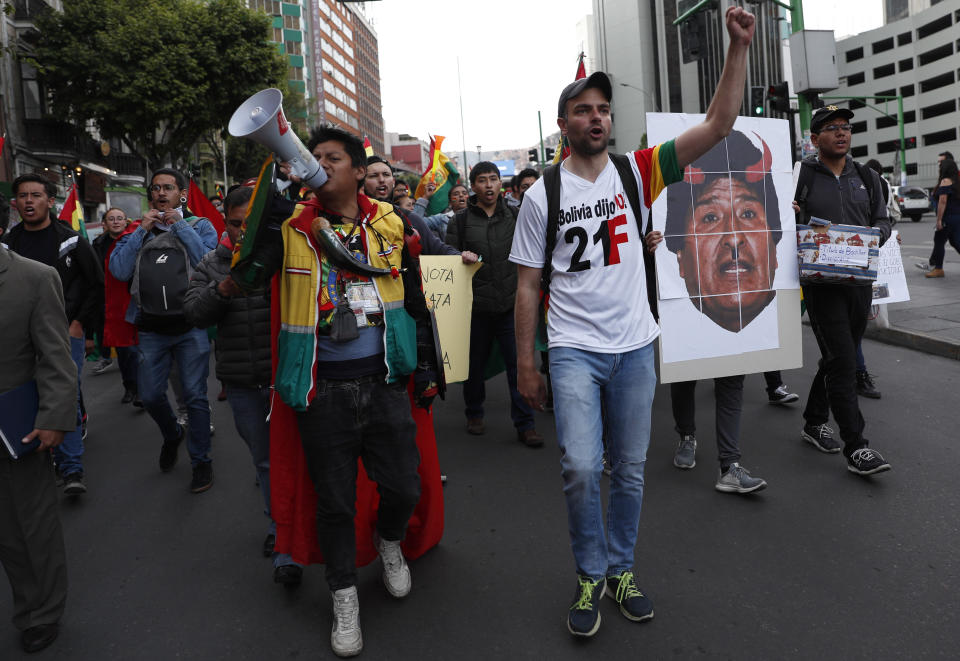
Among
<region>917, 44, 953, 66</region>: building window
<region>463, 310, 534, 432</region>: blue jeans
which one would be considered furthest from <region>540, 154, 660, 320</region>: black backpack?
<region>917, 44, 953, 66</region>: building window

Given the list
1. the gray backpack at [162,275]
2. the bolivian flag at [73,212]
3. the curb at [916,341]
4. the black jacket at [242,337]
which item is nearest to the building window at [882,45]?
the curb at [916,341]

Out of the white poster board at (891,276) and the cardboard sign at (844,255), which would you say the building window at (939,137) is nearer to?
the white poster board at (891,276)

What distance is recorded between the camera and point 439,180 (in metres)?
7.56

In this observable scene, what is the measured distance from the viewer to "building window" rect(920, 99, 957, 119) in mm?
67625

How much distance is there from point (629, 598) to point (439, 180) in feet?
17.8

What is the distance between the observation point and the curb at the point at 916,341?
22.9ft

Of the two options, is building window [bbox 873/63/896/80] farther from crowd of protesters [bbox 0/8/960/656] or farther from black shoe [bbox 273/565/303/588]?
black shoe [bbox 273/565/303/588]

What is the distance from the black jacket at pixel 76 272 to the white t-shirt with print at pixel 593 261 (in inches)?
143

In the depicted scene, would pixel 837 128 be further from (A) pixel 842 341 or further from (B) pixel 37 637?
(B) pixel 37 637

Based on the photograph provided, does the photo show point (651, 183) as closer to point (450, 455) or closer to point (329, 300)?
point (329, 300)

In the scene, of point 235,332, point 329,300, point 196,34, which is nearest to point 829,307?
point 329,300

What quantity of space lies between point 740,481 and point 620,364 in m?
1.68

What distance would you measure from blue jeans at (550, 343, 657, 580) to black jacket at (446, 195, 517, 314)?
281 cm

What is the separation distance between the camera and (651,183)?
3.00m
